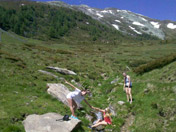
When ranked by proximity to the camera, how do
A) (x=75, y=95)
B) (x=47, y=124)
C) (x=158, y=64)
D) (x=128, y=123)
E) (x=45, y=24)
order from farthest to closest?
(x=45, y=24)
(x=158, y=64)
(x=128, y=123)
(x=75, y=95)
(x=47, y=124)

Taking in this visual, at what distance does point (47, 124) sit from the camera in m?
8.00

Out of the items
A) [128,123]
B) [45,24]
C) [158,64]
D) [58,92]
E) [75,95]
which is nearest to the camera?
[75,95]

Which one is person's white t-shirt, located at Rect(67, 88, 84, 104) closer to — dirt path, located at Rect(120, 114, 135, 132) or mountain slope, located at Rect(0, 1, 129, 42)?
dirt path, located at Rect(120, 114, 135, 132)

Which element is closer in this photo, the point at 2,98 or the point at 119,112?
the point at 2,98

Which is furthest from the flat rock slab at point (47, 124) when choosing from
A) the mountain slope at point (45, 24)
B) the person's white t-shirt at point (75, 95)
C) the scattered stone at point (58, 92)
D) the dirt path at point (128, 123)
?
the mountain slope at point (45, 24)

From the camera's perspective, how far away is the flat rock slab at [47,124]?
7672 millimetres

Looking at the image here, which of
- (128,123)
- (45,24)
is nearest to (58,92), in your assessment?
(128,123)

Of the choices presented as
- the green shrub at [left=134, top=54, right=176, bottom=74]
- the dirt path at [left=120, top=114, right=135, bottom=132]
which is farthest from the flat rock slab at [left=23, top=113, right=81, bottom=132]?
the green shrub at [left=134, top=54, right=176, bottom=74]

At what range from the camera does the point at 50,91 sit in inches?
542

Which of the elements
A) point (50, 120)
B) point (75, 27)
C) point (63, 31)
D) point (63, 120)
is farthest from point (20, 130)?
point (75, 27)

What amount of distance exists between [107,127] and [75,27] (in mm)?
176671

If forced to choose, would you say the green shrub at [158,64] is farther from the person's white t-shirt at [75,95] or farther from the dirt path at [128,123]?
the person's white t-shirt at [75,95]

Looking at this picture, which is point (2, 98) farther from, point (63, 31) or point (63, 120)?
point (63, 31)

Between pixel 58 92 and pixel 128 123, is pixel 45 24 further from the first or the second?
pixel 128 123
